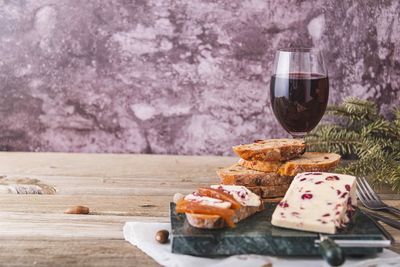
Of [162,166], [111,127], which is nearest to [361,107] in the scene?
[162,166]

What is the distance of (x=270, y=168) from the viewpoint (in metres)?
1.74

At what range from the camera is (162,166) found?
7.22 ft

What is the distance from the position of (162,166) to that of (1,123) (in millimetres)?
603

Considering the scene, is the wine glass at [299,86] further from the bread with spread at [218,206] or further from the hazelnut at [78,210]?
the hazelnut at [78,210]

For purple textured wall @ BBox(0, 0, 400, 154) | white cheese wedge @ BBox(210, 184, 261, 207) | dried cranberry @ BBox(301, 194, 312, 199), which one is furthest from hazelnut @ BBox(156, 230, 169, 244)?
purple textured wall @ BBox(0, 0, 400, 154)

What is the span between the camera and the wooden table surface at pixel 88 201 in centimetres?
142

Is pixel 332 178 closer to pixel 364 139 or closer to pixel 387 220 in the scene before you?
pixel 387 220

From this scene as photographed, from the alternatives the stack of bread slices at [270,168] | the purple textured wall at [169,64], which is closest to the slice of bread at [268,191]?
the stack of bread slices at [270,168]

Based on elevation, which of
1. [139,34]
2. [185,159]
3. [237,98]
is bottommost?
[185,159]

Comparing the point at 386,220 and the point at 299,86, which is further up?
the point at 299,86

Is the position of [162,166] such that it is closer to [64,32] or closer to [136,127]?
[136,127]

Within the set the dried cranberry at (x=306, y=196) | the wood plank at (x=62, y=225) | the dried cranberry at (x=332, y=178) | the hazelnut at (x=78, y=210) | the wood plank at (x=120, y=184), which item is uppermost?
the dried cranberry at (x=332, y=178)

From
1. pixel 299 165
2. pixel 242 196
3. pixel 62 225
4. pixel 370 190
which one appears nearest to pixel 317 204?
pixel 242 196

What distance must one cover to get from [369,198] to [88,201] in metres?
0.67
